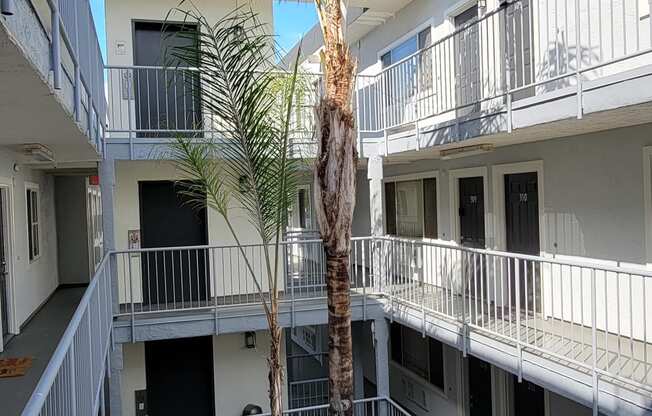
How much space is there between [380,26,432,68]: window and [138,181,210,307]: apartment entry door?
5458 millimetres

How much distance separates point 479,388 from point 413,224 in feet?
12.4

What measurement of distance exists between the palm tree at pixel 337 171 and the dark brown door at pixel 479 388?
5333 mm

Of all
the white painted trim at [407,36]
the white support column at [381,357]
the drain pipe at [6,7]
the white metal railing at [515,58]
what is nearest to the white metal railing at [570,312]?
the white support column at [381,357]

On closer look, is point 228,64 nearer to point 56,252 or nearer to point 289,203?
point 289,203

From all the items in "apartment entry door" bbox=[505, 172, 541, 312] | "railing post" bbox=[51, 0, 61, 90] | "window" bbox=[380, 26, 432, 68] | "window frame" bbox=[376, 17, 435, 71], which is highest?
"window frame" bbox=[376, 17, 435, 71]

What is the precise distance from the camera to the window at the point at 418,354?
11.3m

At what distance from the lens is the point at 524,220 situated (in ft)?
28.0

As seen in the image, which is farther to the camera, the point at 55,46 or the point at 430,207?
the point at 430,207

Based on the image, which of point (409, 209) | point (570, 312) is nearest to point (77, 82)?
point (570, 312)

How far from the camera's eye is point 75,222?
1370 cm

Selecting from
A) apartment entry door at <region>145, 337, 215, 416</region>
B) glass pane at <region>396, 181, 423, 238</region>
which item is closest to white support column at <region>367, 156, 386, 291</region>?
glass pane at <region>396, 181, 423, 238</region>

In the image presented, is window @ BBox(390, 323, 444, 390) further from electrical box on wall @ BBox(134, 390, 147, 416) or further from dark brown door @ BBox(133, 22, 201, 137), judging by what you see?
dark brown door @ BBox(133, 22, 201, 137)

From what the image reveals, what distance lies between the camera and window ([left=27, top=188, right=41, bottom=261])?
32.9 feet

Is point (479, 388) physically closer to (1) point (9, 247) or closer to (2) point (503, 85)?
(2) point (503, 85)
